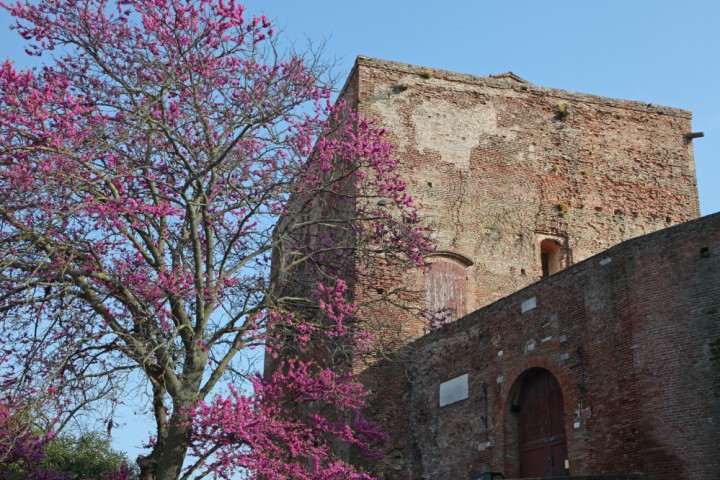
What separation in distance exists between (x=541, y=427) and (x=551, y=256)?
787 centimetres

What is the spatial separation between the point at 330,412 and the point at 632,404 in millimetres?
7995

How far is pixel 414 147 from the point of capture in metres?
21.7

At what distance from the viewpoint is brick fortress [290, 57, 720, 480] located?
42.6 feet

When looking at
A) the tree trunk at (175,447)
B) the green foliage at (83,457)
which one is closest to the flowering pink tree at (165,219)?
the tree trunk at (175,447)

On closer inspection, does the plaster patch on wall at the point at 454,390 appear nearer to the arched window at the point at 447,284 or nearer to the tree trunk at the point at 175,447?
the arched window at the point at 447,284

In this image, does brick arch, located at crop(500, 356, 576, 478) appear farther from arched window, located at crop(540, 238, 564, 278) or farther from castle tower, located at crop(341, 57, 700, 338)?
arched window, located at crop(540, 238, 564, 278)

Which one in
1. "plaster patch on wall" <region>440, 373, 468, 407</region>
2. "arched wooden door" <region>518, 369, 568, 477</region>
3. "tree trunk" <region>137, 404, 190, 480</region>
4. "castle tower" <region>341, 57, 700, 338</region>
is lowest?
"tree trunk" <region>137, 404, 190, 480</region>

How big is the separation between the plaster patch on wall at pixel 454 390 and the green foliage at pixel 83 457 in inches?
561

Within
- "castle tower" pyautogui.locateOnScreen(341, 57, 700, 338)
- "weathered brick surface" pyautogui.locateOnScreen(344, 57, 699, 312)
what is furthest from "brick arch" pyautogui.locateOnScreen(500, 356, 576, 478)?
"weathered brick surface" pyautogui.locateOnScreen(344, 57, 699, 312)

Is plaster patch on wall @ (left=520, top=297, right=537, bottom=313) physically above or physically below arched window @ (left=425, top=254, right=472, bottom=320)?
below

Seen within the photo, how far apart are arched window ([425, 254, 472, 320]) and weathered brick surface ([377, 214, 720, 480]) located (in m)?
2.91

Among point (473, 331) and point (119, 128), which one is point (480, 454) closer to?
point (473, 331)

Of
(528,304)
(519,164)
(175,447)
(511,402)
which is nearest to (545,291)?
(528,304)

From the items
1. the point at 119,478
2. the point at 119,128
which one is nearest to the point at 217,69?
the point at 119,128
